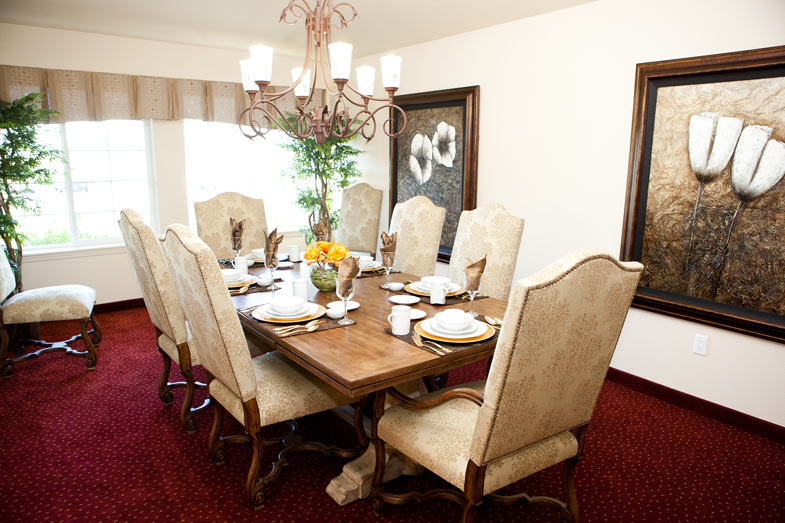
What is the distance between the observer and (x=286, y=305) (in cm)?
227

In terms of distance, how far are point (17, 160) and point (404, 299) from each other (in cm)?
316

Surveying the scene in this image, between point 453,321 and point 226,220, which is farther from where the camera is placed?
point 226,220

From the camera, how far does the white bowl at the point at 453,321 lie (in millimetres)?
2082

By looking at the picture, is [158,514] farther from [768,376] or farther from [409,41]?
[409,41]

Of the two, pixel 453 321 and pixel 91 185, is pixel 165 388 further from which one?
pixel 91 185

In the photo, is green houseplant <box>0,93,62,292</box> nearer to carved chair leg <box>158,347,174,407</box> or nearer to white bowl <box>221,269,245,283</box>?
carved chair leg <box>158,347,174,407</box>

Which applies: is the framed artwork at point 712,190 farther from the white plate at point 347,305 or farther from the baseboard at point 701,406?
the white plate at point 347,305

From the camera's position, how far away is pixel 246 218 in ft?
13.4

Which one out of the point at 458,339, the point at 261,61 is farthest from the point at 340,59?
the point at 458,339

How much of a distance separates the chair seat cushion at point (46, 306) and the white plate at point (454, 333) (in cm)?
264

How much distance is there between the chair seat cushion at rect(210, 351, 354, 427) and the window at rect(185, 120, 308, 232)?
3.24 m

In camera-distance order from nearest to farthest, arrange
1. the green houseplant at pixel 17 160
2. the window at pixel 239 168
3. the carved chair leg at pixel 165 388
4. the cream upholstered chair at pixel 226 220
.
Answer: the carved chair leg at pixel 165 388, the green houseplant at pixel 17 160, the cream upholstered chair at pixel 226 220, the window at pixel 239 168

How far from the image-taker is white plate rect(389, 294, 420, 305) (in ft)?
8.42

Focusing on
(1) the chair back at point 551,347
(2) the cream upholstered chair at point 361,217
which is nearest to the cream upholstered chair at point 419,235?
(2) the cream upholstered chair at point 361,217
